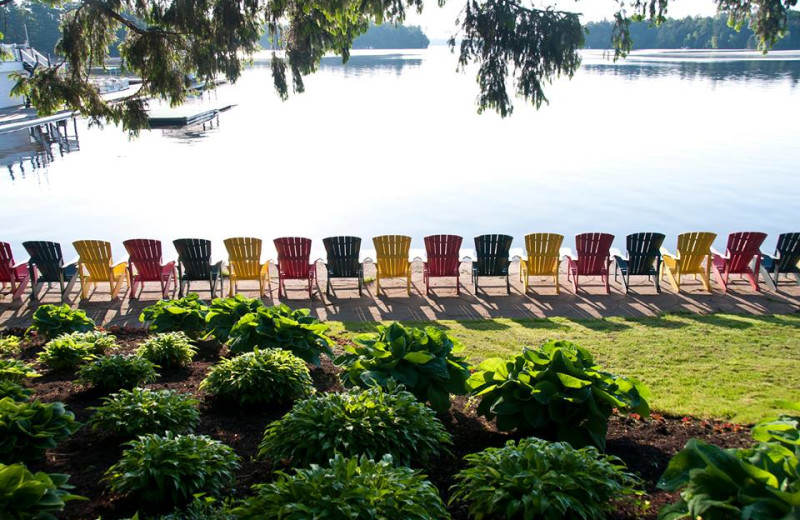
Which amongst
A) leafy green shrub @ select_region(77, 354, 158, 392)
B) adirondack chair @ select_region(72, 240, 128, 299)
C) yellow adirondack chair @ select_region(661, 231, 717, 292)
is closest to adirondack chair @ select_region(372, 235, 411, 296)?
adirondack chair @ select_region(72, 240, 128, 299)

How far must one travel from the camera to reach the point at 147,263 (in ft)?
32.8

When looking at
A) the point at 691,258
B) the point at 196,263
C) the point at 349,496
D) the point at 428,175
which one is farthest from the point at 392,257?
the point at 428,175

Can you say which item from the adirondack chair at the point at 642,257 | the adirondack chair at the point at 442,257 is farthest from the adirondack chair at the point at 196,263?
the adirondack chair at the point at 642,257

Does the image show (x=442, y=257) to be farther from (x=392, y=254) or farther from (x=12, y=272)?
(x=12, y=272)

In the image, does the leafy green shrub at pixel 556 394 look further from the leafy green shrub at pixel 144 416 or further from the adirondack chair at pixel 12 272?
the adirondack chair at pixel 12 272

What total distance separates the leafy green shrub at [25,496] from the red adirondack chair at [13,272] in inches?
A: 293

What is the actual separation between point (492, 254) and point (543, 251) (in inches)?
29.6

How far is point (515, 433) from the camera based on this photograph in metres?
4.89

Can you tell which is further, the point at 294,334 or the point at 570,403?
the point at 294,334

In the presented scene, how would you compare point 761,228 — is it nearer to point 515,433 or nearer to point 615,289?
point 615,289

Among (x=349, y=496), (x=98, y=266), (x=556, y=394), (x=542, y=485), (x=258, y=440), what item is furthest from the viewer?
(x=98, y=266)

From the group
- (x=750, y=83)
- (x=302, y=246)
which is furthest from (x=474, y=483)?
(x=750, y=83)

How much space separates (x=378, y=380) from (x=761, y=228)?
13.3m

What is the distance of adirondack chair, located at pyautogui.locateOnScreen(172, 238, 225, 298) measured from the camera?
9852mm
